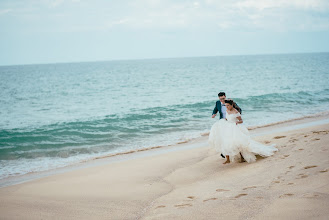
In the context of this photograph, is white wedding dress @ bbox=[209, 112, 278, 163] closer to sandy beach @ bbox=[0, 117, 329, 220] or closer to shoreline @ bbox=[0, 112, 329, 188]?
sandy beach @ bbox=[0, 117, 329, 220]

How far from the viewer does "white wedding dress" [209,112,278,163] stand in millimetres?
7441

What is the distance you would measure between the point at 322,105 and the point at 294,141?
1502cm

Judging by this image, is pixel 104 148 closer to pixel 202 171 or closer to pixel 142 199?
pixel 202 171

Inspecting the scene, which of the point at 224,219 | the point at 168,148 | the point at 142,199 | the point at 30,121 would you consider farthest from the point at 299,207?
the point at 30,121

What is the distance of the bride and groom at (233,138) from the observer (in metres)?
7.45

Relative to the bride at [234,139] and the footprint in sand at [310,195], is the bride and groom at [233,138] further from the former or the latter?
the footprint in sand at [310,195]

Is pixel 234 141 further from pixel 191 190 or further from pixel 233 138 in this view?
pixel 191 190

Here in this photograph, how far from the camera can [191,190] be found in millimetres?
6066

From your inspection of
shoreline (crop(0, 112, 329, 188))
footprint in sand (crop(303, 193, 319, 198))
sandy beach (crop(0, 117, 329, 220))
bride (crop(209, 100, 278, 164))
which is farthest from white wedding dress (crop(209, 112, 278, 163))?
shoreline (crop(0, 112, 329, 188))

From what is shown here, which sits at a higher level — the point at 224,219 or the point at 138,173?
the point at 224,219

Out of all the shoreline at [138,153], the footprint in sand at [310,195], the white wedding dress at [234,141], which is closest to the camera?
the footprint in sand at [310,195]

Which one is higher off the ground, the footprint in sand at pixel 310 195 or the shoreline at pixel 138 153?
the footprint in sand at pixel 310 195

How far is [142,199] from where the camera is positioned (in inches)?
233

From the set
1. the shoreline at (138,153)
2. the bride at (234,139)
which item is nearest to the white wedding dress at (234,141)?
the bride at (234,139)
